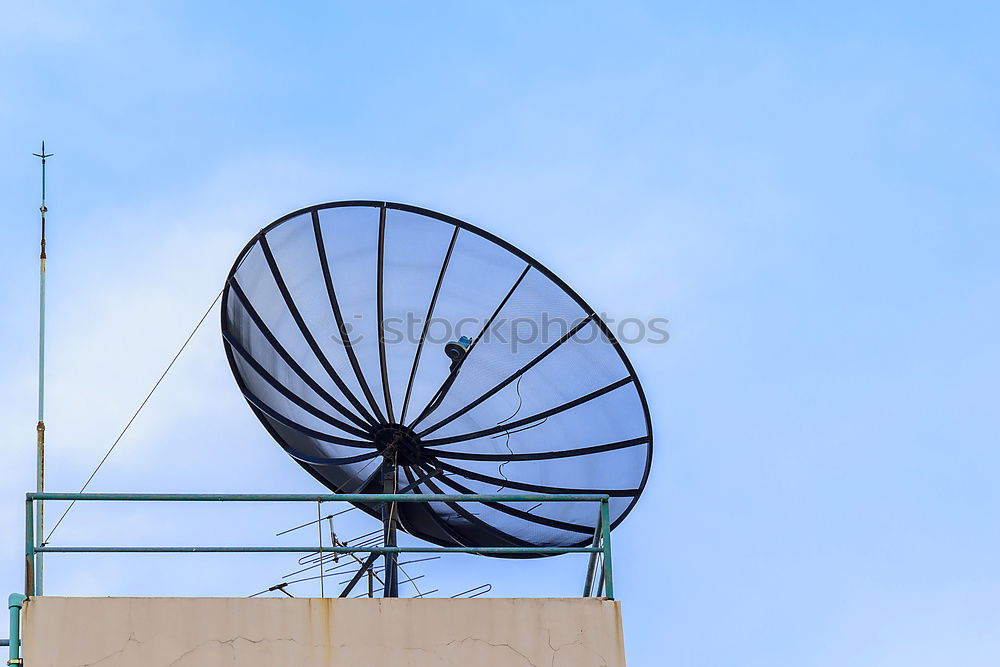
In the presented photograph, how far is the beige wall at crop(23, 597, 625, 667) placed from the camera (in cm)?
816

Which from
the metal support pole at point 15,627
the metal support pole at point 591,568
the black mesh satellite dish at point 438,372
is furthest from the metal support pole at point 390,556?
the metal support pole at point 15,627

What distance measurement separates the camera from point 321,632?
326 inches

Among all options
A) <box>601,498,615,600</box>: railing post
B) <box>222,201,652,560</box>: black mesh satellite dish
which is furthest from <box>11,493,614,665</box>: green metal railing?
<box>222,201,652,560</box>: black mesh satellite dish

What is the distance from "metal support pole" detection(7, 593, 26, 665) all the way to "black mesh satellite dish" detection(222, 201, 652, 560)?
11.9 ft

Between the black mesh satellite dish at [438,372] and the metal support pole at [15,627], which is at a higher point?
the black mesh satellite dish at [438,372]

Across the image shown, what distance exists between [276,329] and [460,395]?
172cm

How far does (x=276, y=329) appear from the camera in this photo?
11.7 metres

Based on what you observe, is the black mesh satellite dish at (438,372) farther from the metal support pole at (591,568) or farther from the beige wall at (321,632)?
the beige wall at (321,632)

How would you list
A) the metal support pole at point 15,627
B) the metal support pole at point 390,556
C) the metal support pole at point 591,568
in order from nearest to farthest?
the metal support pole at point 15,627, the metal support pole at point 591,568, the metal support pole at point 390,556

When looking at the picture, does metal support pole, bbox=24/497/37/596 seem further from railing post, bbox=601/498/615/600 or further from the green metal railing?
railing post, bbox=601/498/615/600

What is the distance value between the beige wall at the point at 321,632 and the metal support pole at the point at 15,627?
0.17 ft

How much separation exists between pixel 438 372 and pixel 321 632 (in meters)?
Answer: 3.98

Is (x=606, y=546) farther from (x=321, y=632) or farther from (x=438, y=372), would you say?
(x=438, y=372)

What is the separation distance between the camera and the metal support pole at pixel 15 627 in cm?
808
